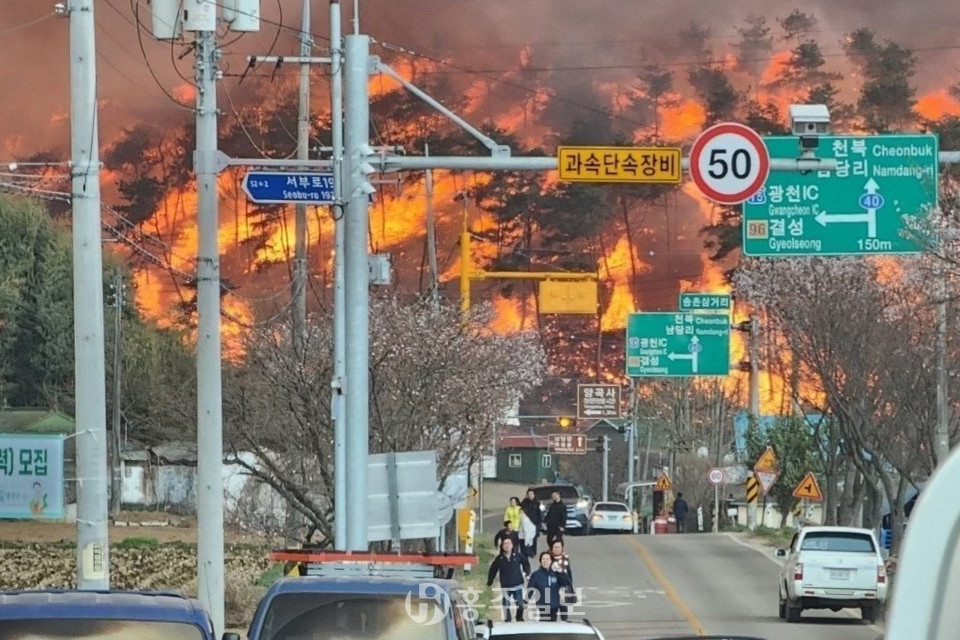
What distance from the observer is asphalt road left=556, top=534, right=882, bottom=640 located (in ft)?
102

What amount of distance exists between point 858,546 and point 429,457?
14512 mm

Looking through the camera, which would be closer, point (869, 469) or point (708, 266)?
point (869, 469)

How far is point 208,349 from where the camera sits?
20391 mm

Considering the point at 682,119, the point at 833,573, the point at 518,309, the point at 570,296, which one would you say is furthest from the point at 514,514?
the point at 682,119

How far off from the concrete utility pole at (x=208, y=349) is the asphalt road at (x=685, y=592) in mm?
10904

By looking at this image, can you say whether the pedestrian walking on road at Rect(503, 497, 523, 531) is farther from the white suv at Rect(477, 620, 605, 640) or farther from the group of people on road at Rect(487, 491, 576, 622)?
the white suv at Rect(477, 620, 605, 640)

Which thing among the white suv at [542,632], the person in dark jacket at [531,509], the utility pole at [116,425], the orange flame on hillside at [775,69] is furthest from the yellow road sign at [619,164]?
the orange flame on hillside at [775,69]

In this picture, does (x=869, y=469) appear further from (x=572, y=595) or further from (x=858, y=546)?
(x=572, y=595)

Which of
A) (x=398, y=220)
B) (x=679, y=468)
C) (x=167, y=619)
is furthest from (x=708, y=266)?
(x=167, y=619)

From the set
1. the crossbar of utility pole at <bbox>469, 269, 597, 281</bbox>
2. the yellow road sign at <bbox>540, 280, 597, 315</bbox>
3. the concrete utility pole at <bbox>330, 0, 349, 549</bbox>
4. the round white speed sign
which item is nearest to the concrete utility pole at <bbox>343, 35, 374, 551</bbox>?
the concrete utility pole at <bbox>330, 0, 349, 549</bbox>

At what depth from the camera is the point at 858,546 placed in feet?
107

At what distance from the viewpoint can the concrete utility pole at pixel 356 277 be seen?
19.8 metres

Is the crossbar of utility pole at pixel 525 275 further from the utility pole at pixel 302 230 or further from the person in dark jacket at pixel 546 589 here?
the person in dark jacket at pixel 546 589

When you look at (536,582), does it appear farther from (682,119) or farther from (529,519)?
(682,119)
